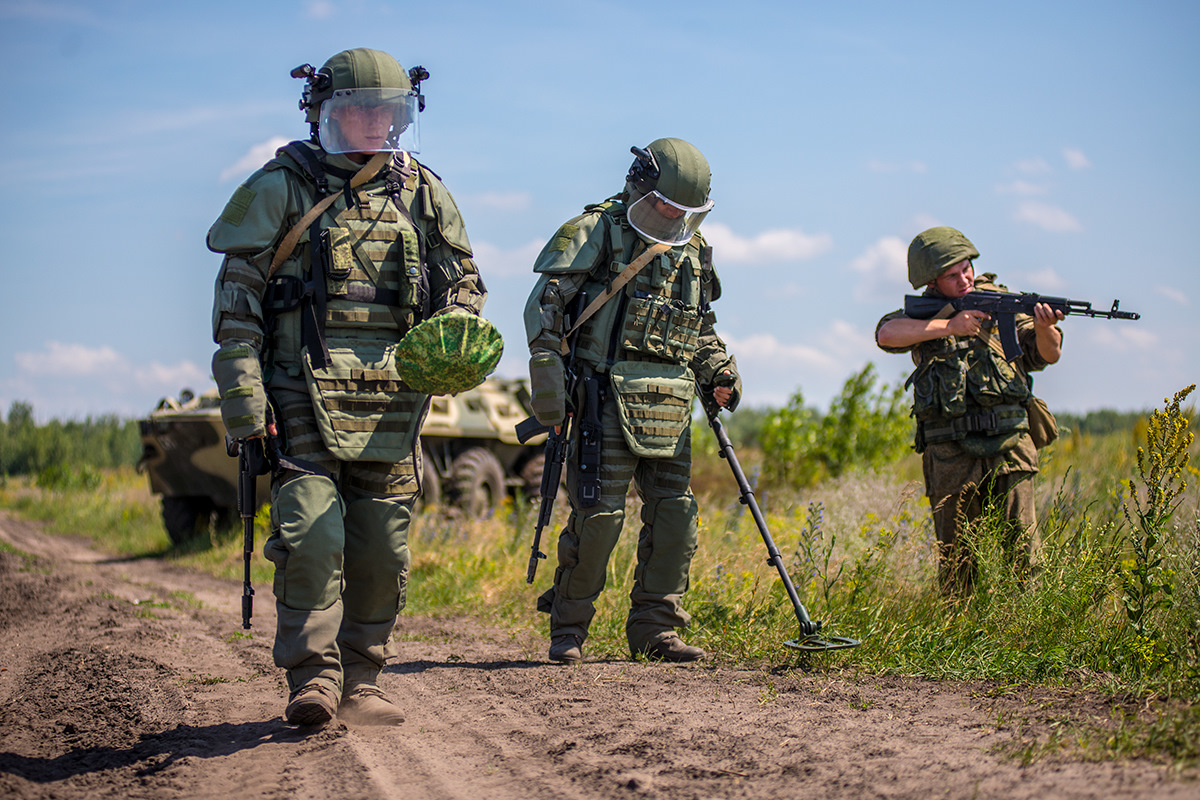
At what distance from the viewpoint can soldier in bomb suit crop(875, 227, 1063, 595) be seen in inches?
191

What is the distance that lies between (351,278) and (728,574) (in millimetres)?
2807

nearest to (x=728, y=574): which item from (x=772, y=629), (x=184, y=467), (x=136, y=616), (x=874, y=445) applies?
(x=772, y=629)

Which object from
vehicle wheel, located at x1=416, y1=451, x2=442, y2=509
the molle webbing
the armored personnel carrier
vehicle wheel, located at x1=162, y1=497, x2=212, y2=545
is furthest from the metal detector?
vehicle wheel, located at x1=162, y1=497, x2=212, y2=545

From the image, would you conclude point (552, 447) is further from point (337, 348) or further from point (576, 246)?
point (337, 348)

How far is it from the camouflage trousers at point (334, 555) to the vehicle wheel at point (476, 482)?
25.4ft

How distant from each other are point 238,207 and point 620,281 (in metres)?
1.71

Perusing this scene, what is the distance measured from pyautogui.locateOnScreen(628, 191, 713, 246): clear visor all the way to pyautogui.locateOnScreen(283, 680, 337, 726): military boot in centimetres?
240

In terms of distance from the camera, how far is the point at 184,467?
36.2ft

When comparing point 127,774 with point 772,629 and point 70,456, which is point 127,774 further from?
point 70,456

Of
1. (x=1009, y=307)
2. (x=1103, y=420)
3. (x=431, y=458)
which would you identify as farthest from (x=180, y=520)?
(x=1103, y=420)

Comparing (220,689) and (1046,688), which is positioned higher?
(1046,688)

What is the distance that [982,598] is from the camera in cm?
454

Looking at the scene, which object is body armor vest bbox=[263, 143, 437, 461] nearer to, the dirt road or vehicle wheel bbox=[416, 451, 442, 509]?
the dirt road

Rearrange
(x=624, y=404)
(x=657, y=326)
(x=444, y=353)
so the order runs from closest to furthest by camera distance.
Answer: (x=444, y=353), (x=624, y=404), (x=657, y=326)
